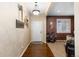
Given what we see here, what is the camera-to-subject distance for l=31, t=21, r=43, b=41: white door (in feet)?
38.1

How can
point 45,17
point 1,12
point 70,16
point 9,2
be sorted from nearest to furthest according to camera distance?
point 1,12
point 9,2
point 45,17
point 70,16

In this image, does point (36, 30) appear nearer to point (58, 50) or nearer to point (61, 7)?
point (61, 7)

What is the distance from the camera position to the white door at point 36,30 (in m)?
11.6

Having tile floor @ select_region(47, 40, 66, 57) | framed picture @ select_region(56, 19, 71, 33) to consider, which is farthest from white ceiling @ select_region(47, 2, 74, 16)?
framed picture @ select_region(56, 19, 71, 33)

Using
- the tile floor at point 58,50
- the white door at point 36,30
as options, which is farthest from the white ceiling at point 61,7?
the white door at point 36,30

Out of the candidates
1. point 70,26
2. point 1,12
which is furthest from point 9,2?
point 70,26

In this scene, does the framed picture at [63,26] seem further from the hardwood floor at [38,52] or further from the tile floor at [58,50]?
the hardwood floor at [38,52]

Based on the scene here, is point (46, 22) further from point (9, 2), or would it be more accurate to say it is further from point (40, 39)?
point (9, 2)

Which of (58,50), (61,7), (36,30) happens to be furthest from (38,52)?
(36,30)

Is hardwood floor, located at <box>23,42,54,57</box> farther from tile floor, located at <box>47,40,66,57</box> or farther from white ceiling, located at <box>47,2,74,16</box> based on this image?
white ceiling, located at <box>47,2,74,16</box>

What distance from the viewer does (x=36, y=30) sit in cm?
1168

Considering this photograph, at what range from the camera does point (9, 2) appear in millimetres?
3686

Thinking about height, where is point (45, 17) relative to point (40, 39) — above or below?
above

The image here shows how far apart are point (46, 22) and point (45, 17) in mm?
583
